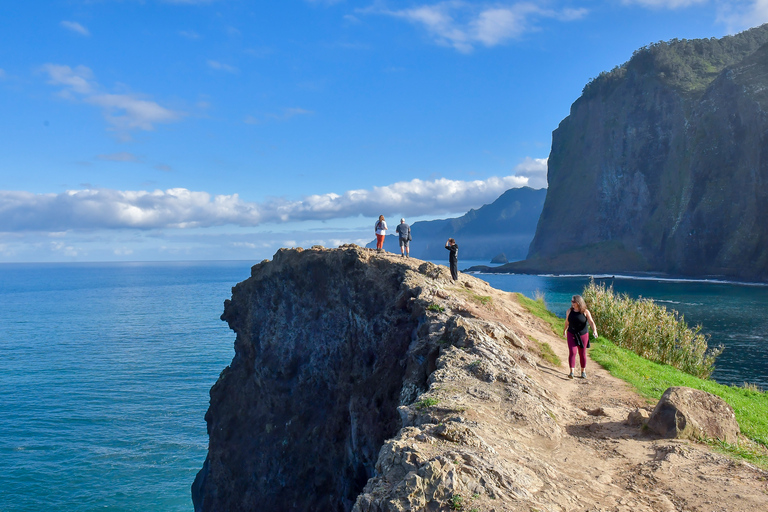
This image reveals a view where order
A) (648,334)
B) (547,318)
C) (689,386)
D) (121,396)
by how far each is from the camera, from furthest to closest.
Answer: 1. (121,396)
2. (547,318)
3. (648,334)
4. (689,386)

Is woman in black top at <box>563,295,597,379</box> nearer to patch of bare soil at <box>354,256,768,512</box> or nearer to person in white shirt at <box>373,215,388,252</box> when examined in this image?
patch of bare soil at <box>354,256,768,512</box>

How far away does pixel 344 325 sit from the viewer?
77.5 feet

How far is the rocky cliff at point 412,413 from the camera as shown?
23.0 feet

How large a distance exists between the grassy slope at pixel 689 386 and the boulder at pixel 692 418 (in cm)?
39

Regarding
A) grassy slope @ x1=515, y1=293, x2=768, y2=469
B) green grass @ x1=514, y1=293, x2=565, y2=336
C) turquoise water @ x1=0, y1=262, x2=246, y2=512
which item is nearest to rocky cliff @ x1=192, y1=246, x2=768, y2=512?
grassy slope @ x1=515, y1=293, x2=768, y2=469

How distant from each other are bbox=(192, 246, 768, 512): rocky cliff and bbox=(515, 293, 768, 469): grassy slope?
28.3 inches

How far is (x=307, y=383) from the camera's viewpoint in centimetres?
2445

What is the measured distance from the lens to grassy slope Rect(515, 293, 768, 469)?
30.3 ft

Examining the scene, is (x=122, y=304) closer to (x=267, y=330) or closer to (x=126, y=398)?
(x=126, y=398)

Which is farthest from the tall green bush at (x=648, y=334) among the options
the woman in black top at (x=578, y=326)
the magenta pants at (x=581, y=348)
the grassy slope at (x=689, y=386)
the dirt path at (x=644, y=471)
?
the dirt path at (x=644, y=471)

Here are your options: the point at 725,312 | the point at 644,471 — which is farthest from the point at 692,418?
the point at 725,312

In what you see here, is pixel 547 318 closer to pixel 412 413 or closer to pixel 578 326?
pixel 578 326

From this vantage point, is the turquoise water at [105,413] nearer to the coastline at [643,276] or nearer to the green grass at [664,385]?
the green grass at [664,385]

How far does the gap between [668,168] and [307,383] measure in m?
123
